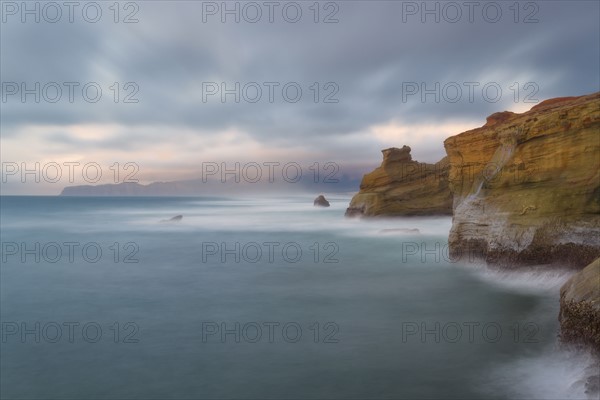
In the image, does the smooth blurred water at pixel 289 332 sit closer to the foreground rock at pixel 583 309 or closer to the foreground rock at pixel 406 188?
the foreground rock at pixel 583 309

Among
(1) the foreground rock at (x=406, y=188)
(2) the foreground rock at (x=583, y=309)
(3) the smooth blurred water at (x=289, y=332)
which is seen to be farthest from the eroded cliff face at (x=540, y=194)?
(1) the foreground rock at (x=406, y=188)

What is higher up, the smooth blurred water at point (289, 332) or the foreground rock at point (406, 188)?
the foreground rock at point (406, 188)

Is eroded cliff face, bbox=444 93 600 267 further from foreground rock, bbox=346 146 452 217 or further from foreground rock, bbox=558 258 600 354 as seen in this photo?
foreground rock, bbox=346 146 452 217

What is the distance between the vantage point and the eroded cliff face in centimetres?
1248

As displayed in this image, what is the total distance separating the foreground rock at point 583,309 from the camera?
284 inches

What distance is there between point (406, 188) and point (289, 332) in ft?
101

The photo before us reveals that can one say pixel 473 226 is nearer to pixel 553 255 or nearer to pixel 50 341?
pixel 553 255

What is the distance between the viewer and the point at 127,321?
1203cm

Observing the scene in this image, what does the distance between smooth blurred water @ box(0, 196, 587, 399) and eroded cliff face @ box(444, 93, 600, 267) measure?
91 centimetres

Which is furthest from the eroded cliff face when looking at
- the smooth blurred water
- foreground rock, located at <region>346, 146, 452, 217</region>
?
foreground rock, located at <region>346, 146, 452, 217</region>

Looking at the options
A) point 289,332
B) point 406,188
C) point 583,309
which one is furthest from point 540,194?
point 406,188

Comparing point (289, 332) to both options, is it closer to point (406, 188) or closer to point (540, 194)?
point (540, 194)

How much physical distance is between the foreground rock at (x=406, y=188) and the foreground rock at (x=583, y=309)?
3055 cm

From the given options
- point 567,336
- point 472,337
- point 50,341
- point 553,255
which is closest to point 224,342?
point 50,341
